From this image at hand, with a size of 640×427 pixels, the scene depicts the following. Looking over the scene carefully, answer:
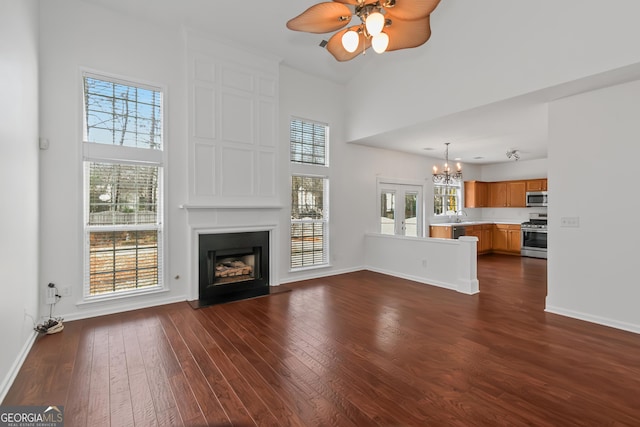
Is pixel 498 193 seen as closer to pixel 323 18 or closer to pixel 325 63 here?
pixel 325 63

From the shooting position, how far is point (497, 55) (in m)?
3.74

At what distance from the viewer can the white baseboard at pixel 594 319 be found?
127 inches

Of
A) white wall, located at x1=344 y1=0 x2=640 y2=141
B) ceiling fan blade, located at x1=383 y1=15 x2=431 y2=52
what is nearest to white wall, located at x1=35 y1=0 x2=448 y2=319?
white wall, located at x1=344 y1=0 x2=640 y2=141

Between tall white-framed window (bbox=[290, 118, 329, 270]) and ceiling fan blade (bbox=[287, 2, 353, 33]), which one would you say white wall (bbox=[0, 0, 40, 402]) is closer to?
ceiling fan blade (bbox=[287, 2, 353, 33])

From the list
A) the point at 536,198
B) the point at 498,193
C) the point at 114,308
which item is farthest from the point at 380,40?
the point at 498,193

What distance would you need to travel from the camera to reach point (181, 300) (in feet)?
14.3

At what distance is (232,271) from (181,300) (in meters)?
0.83

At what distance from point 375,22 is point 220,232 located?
3504 millimetres

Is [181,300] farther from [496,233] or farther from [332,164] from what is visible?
[496,233]

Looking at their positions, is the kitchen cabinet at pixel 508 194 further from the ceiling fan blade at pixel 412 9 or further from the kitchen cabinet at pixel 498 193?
the ceiling fan blade at pixel 412 9

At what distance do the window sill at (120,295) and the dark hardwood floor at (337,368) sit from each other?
0.22 m

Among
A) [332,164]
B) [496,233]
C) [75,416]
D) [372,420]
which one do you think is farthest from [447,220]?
[75,416]

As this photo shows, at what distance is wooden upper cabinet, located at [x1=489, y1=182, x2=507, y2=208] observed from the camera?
8844 mm

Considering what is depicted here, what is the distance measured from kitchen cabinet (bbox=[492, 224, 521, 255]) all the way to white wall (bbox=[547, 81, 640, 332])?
16.6 ft
